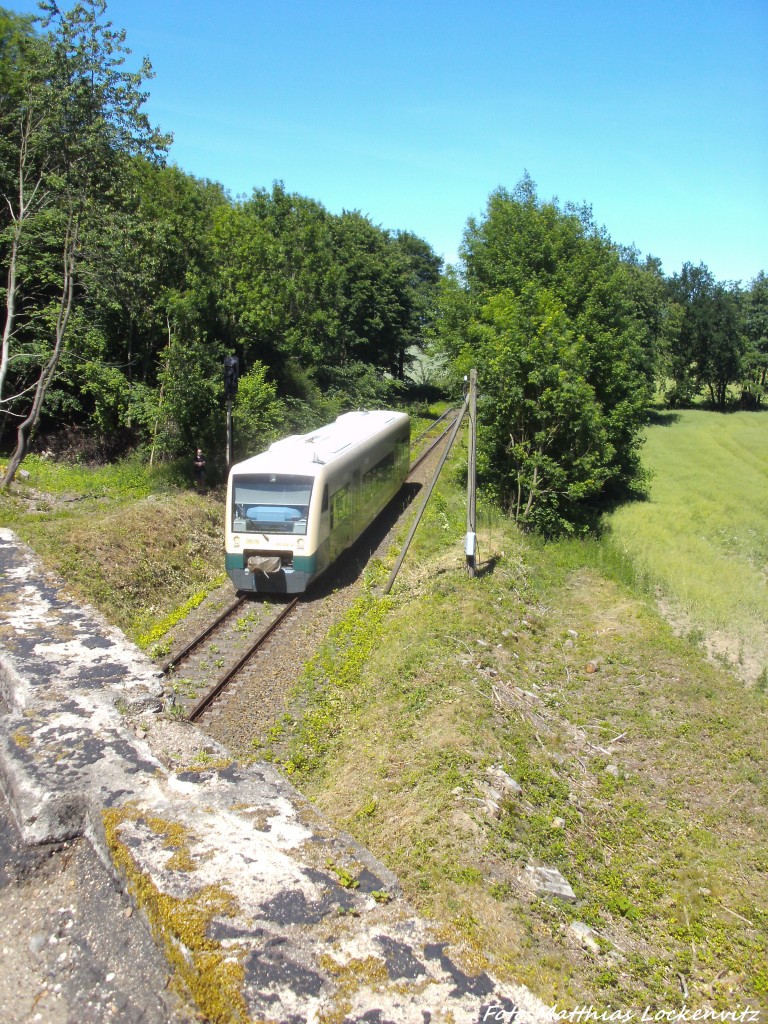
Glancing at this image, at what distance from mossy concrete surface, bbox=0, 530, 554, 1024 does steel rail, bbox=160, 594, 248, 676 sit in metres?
5.80

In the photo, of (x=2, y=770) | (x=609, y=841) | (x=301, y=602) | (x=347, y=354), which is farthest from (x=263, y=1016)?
(x=347, y=354)

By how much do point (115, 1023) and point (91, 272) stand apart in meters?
18.4

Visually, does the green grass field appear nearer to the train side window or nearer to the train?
the train side window

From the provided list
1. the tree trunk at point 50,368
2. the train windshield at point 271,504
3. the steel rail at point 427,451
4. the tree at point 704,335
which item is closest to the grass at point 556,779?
the train windshield at point 271,504

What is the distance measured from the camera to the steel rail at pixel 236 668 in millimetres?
9462

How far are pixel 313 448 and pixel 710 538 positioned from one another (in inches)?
578

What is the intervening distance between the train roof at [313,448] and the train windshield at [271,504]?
0.21 metres

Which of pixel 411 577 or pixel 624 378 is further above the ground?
pixel 624 378

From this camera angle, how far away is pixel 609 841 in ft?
24.8

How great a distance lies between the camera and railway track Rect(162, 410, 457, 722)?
9938 millimetres

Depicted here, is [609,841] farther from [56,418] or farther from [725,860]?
[56,418]

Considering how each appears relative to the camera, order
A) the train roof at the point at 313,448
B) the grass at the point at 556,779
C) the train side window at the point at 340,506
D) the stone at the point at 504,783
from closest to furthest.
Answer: the grass at the point at 556,779, the stone at the point at 504,783, the train roof at the point at 313,448, the train side window at the point at 340,506

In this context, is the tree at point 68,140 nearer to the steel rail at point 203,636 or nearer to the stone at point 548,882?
the steel rail at point 203,636

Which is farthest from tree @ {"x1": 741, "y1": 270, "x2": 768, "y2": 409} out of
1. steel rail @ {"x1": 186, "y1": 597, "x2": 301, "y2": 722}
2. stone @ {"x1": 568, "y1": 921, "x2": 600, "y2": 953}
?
stone @ {"x1": 568, "y1": 921, "x2": 600, "y2": 953}
